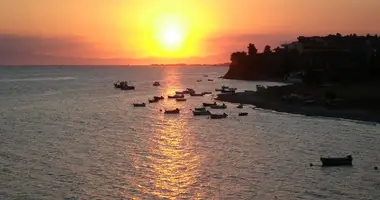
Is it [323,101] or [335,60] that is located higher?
[335,60]

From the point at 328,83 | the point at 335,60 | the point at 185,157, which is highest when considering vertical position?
the point at 335,60

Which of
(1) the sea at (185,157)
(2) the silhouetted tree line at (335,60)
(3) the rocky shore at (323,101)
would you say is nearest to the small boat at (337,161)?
(1) the sea at (185,157)

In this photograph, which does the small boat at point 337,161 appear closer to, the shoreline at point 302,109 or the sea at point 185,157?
the sea at point 185,157

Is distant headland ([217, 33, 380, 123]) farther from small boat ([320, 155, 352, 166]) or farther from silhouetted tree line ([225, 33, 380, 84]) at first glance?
small boat ([320, 155, 352, 166])

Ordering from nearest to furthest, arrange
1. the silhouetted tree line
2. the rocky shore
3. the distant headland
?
1. the rocky shore
2. the distant headland
3. the silhouetted tree line

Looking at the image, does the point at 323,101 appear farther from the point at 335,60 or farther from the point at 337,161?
the point at 335,60

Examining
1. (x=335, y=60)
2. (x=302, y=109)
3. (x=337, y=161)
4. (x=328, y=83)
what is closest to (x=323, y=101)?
(x=302, y=109)

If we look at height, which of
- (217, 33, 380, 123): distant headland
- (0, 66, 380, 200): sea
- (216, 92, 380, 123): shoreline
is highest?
(217, 33, 380, 123): distant headland

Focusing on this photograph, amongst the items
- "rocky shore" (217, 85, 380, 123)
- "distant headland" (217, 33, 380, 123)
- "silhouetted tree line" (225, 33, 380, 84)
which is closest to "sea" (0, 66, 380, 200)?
"rocky shore" (217, 85, 380, 123)

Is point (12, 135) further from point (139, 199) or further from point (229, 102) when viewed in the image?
point (229, 102)
